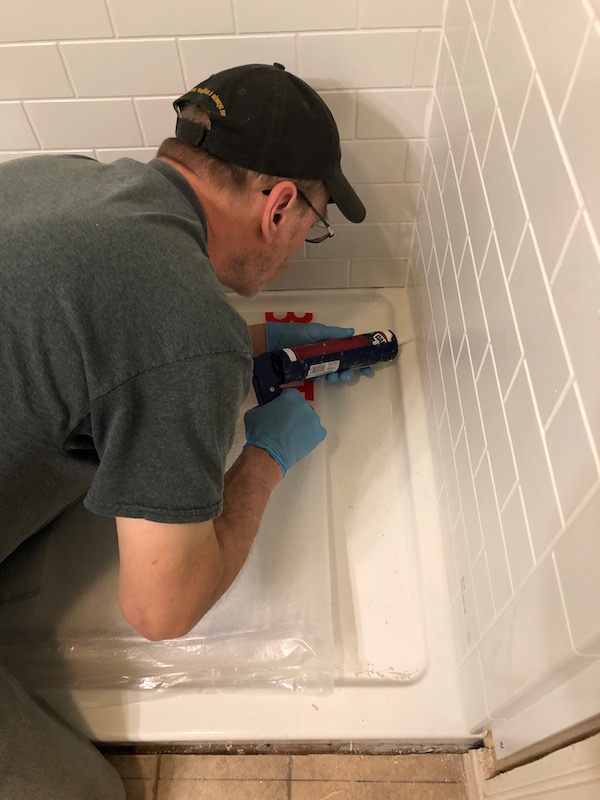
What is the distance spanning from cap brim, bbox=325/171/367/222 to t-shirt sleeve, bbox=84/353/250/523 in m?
0.43

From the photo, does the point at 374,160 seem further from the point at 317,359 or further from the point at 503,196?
the point at 503,196

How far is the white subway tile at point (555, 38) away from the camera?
0.47 m

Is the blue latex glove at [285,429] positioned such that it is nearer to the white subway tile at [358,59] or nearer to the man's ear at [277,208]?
the man's ear at [277,208]

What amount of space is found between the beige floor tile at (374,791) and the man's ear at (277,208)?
875 millimetres

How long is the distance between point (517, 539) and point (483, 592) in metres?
0.20

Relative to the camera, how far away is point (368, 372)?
1335mm

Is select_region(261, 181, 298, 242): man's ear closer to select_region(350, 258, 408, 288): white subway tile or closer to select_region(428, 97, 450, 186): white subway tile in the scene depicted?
select_region(428, 97, 450, 186): white subway tile

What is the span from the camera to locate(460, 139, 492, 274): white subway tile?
29.9 inches

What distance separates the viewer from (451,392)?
1.01m

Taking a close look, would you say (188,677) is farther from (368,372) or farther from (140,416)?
(368,372)

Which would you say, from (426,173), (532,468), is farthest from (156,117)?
(532,468)

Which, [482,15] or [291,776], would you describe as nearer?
[482,15]

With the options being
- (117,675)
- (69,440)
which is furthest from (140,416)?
(117,675)

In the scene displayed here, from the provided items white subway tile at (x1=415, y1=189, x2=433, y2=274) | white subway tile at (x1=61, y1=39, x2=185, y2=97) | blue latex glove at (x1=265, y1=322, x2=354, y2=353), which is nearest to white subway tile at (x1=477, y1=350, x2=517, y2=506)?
white subway tile at (x1=415, y1=189, x2=433, y2=274)
